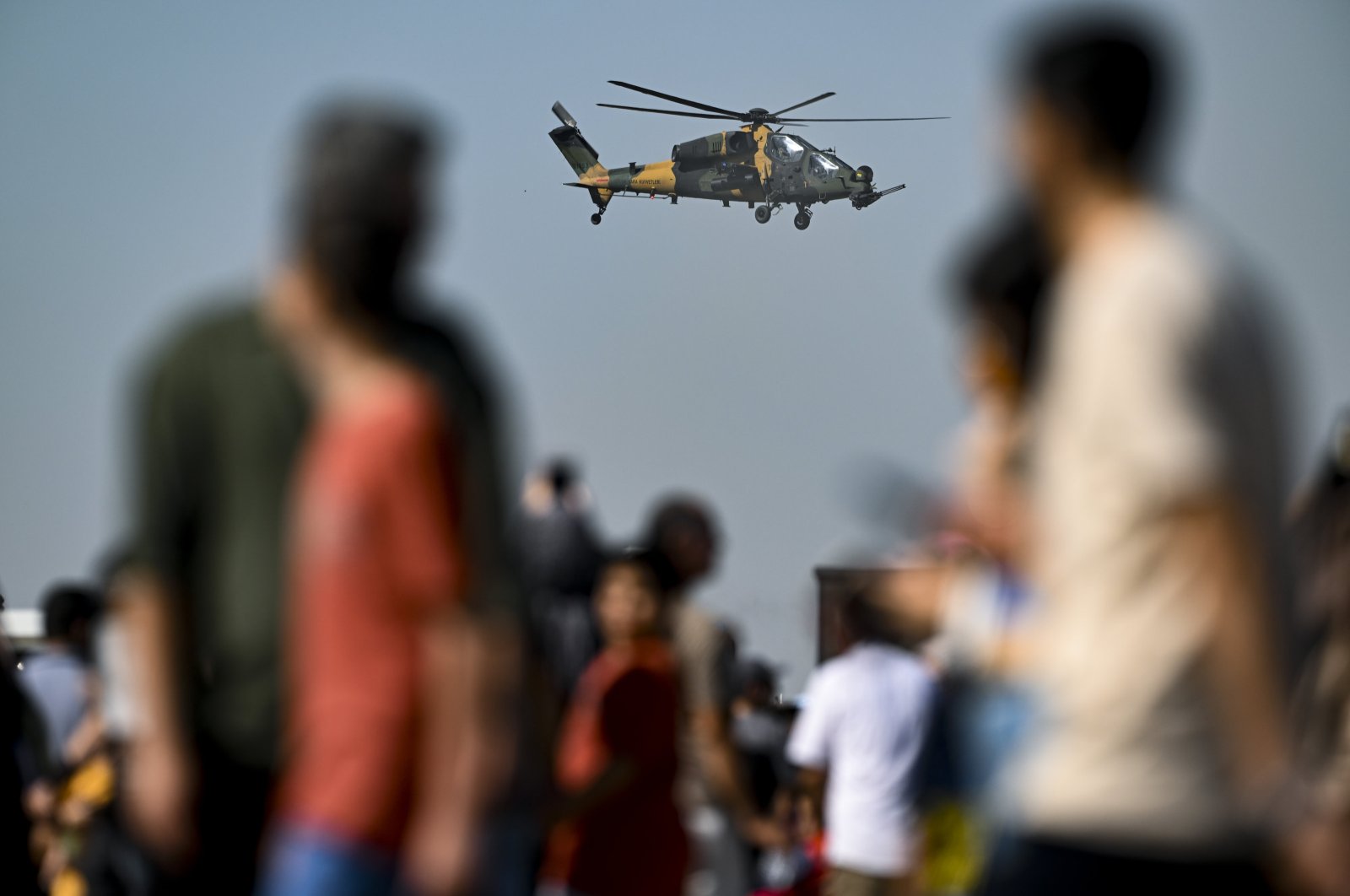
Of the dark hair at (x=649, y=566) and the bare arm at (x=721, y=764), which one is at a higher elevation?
the dark hair at (x=649, y=566)

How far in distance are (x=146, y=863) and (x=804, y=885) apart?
413 centimetres

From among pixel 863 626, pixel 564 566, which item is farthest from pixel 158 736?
pixel 863 626

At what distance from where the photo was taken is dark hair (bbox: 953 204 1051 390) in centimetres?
229

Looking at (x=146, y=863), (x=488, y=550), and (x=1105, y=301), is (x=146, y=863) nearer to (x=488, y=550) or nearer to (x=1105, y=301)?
(x=488, y=550)

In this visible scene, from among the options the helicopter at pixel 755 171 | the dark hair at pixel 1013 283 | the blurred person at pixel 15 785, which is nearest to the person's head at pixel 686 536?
the blurred person at pixel 15 785

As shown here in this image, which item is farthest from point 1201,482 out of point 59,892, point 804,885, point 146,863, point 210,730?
point 59,892

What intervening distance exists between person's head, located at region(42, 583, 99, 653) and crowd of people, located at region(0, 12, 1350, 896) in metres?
4.10

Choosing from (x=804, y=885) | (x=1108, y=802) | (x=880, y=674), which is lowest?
(x=804, y=885)

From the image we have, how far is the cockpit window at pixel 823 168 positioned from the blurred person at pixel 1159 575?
29970 millimetres

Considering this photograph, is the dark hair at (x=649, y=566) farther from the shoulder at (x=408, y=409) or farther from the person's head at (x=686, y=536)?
the shoulder at (x=408, y=409)

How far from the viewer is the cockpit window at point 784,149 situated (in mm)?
32406

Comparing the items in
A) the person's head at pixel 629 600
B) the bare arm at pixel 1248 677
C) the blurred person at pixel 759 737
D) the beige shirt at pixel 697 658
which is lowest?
the blurred person at pixel 759 737

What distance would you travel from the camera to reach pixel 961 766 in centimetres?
301

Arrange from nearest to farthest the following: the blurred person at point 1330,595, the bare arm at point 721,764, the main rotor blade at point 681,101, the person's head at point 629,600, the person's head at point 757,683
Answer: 1. the blurred person at point 1330,595
2. the person's head at point 629,600
3. the bare arm at point 721,764
4. the person's head at point 757,683
5. the main rotor blade at point 681,101
